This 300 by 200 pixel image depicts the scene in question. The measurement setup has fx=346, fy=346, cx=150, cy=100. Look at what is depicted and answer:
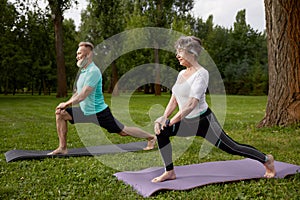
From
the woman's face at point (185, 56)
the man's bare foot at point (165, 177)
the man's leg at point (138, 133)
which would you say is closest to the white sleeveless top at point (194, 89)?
the woman's face at point (185, 56)

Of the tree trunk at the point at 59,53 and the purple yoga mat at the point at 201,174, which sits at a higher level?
the tree trunk at the point at 59,53

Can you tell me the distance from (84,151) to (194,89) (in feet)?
8.74

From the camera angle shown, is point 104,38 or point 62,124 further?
point 104,38

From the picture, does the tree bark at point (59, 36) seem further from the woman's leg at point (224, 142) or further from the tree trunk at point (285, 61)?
the woman's leg at point (224, 142)

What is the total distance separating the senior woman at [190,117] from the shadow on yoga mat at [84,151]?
1941 millimetres

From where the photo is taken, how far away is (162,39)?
922 inches

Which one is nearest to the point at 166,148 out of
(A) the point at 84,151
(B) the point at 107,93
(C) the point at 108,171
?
(C) the point at 108,171

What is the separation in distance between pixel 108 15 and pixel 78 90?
23705mm

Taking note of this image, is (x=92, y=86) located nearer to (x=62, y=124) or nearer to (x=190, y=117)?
(x=62, y=124)

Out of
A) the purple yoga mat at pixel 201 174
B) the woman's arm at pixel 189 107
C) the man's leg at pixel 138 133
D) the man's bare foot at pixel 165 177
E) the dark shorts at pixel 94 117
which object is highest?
the woman's arm at pixel 189 107

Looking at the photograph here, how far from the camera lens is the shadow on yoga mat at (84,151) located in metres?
4.97

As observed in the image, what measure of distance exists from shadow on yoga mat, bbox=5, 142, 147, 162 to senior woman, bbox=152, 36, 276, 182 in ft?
6.37

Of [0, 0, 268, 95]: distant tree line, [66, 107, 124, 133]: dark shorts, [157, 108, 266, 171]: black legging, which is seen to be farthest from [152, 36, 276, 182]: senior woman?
[0, 0, 268, 95]: distant tree line

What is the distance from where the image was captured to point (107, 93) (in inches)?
1517
